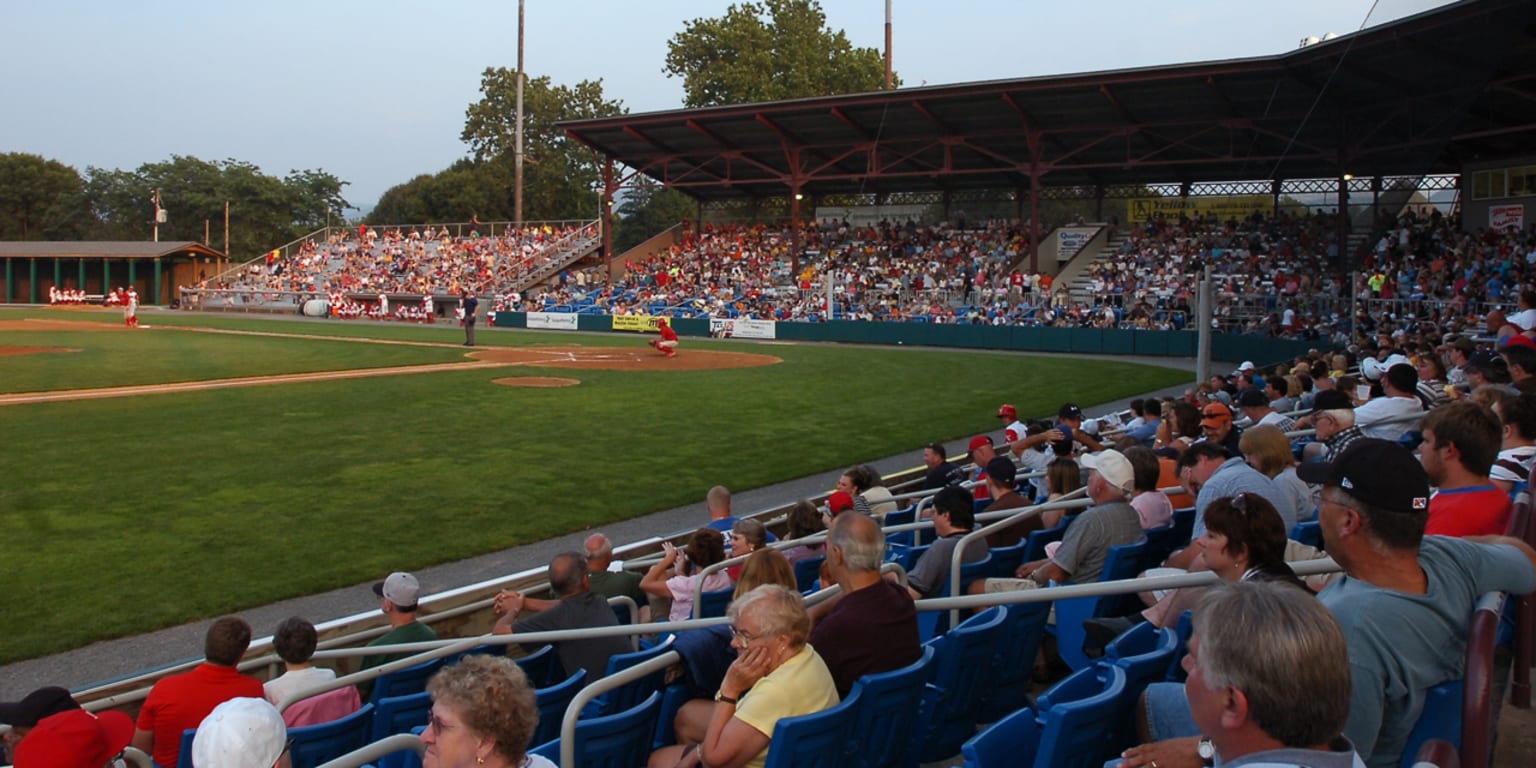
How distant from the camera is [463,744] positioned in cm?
327

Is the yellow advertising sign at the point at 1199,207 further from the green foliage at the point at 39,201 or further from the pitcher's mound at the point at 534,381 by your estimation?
the green foliage at the point at 39,201

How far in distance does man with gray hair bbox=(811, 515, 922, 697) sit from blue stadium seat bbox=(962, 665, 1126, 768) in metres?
0.82

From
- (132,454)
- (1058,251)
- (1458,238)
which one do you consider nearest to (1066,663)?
(132,454)

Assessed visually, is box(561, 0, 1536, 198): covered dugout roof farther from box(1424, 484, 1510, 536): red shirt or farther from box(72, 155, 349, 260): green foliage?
box(72, 155, 349, 260): green foliage

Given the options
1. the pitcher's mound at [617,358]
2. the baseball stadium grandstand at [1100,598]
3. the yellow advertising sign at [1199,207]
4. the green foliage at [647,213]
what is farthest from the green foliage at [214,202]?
the baseball stadium grandstand at [1100,598]

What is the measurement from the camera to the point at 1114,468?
7.01 meters

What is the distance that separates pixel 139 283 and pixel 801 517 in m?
77.0

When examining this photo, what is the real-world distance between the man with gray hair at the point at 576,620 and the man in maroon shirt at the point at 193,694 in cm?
142

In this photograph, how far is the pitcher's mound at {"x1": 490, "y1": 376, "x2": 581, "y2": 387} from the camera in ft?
88.9

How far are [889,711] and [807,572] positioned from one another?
329 centimetres

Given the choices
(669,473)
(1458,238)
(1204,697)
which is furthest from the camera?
(1458,238)

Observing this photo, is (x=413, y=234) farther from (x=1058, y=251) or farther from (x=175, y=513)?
(x=175, y=513)

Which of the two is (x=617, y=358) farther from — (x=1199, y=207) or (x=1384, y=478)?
(x=1384, y=478)

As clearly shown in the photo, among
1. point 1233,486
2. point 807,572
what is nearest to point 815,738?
point 1233,486
